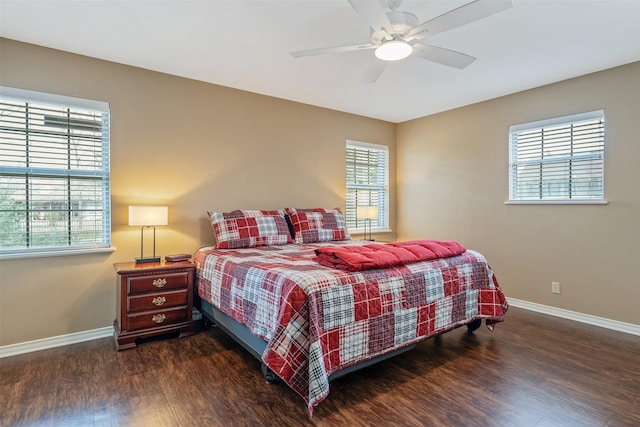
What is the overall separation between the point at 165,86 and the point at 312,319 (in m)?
2.82

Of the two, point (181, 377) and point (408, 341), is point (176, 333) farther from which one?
point (408, 341)

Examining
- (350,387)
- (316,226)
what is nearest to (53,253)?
(316,226)

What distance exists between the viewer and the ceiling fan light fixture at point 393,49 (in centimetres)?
218

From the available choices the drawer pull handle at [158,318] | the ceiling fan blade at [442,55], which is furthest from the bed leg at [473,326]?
the drawer pull handle at [158,318]

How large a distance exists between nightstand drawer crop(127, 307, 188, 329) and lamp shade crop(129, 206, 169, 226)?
2.48 ft

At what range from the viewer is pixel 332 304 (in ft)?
6.27

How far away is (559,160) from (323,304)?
10.7ft

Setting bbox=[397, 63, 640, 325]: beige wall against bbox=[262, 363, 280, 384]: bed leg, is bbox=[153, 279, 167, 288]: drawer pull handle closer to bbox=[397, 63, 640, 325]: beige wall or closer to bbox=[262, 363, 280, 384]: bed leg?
bbox=[262, 363, 280, 384]: bed leg

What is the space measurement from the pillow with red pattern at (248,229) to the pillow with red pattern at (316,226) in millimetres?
157

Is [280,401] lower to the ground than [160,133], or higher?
lower

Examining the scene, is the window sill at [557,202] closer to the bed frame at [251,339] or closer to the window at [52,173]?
the bed frame at [251,339]

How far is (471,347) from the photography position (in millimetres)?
2781

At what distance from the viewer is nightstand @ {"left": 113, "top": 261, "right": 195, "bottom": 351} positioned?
9.02 feet

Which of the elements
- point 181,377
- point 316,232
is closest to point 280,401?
point 181,377
